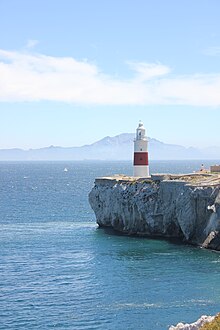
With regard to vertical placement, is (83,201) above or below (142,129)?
below

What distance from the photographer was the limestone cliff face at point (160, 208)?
68875 millimetres

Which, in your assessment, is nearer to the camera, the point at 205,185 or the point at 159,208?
the point at 205,185

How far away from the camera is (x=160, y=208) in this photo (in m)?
76.9

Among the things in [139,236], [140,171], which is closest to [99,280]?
[139,236]

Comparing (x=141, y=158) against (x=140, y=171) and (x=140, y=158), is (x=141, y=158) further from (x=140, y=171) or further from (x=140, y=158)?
(x=140, y=171)

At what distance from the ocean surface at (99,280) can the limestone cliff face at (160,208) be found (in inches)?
102

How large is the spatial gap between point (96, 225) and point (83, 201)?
44349 mm

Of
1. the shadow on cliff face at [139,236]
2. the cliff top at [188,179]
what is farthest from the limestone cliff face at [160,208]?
the shadow on cliff face at [139,236]

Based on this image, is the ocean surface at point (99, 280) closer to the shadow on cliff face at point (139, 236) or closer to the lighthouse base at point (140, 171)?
the shadow on cliff face at point (139, 236)

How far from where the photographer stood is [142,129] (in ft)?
307

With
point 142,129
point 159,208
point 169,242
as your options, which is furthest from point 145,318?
point 142,129

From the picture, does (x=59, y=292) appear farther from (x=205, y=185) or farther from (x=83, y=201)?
(x=83, y=201)

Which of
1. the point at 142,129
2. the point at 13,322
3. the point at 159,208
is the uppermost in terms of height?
the point at 142,129

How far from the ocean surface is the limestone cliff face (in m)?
2.59
